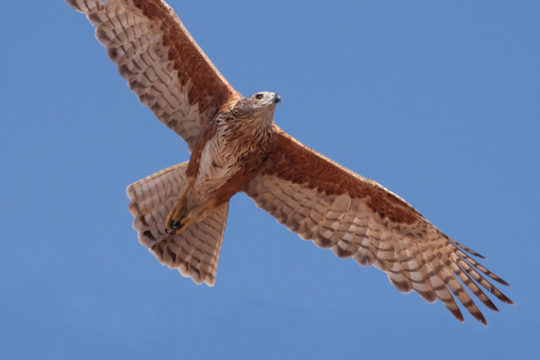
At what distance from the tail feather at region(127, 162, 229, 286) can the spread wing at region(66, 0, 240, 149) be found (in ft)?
1.82

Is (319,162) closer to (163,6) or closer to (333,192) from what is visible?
(333,192)

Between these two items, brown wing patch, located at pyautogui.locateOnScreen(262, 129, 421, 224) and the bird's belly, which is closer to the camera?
the bird's belly

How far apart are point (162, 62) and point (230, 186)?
1.64 meters

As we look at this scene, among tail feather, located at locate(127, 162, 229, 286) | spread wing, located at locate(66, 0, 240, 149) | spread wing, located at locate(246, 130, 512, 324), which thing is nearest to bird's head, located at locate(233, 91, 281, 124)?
spread wing, located at locate(66, 0, 240, 149)

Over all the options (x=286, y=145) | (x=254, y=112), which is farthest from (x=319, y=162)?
(x=254, y=112)

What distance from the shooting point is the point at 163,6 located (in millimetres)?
10625

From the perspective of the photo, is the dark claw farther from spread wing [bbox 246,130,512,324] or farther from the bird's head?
the bird's head

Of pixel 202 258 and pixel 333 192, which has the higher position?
pixel 333 192

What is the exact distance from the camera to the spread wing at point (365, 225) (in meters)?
11.2

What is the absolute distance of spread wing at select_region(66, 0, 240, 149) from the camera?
1071 centimetres

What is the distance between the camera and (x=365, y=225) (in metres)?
11.6

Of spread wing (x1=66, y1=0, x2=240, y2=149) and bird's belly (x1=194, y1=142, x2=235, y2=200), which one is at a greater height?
spread wing (x1=66, y1=0, x2=240, y2=149)

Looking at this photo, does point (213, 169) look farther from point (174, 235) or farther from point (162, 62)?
point (162, 62)

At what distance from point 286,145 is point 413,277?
2261 millimetres
